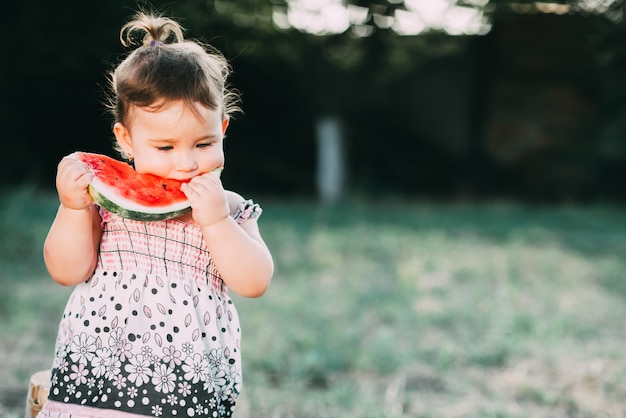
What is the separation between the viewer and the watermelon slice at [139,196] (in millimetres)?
1889

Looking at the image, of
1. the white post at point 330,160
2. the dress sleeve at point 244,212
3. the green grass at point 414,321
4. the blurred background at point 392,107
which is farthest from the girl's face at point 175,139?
the white post at point 330,160

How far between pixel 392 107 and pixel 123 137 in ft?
33.5

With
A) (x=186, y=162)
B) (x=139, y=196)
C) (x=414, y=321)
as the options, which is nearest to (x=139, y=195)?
(x=139, y=196)

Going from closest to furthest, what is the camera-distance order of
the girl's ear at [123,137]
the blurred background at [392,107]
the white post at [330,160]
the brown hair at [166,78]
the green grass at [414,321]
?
the brown hair at [166,78]
the girl's ear at [123,137]
the green grass at [414,321]
the blurred background at [392,107]
the white post at [330,160]

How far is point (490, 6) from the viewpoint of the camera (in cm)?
936

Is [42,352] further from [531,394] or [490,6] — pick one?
[490,6]

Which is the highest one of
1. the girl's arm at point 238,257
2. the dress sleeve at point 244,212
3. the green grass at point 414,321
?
the dress sleeve at point 244,212

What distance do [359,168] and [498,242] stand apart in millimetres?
4678

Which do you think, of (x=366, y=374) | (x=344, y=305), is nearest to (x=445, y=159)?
(x=344, y=305)

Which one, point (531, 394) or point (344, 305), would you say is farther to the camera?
point (344, 305)

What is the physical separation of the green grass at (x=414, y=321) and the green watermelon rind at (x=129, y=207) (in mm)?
1700

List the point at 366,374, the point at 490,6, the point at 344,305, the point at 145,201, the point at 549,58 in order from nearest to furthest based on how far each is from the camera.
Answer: the point at 145,201 < the point at 366,374 < the point at 344,305 < the point at 490,6 < the point at 549,58

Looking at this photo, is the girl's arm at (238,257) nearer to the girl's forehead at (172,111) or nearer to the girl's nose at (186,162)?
the girl's nose at (186,162)

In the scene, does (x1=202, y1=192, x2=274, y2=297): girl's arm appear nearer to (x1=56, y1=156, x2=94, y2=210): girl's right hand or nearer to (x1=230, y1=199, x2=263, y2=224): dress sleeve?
(x1=230, y1=199, x2=263, y2=224): dress sleeve
